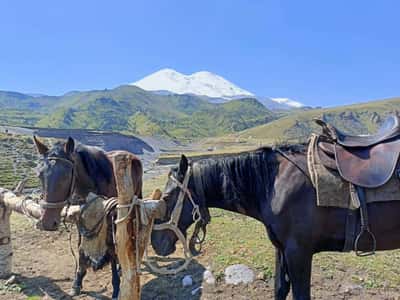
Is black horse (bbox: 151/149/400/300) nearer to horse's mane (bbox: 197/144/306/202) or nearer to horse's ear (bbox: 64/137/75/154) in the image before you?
horse's mane (bbox: 197/144/306/202)

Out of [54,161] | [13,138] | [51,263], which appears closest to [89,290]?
[51,263]

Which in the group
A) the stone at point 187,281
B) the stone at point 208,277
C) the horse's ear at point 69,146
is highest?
the horse's ear at point 69,146

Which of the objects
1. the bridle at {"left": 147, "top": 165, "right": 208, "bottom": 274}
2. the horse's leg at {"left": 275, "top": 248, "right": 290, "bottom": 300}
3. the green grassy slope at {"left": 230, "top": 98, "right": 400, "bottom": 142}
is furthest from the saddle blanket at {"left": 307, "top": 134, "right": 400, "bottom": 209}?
the green grassy slope at {"left": 230, "top": 98, "right": 400, "bottom": 142}

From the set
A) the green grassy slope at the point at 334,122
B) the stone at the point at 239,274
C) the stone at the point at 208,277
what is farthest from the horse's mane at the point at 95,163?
the green grassy slope at the point at 334,122

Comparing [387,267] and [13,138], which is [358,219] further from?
[13,138]

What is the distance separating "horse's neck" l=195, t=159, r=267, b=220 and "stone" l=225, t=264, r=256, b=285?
155cm

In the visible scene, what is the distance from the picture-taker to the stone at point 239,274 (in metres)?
5.00

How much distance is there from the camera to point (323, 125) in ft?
12.2

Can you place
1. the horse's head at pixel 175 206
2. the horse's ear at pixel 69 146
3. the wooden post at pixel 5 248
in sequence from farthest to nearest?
the wooden post at pixel 5 248 < the horse's ear at pixel 69 146 < the horse's head at pixel 175 206

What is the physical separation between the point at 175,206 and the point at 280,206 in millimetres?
979

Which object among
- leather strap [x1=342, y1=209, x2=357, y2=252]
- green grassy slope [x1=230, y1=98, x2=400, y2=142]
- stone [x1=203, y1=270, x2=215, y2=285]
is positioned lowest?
stone [x1=203, y1=270, x2=215, y2=285]

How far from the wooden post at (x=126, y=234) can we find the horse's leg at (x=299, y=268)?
54.4 inches

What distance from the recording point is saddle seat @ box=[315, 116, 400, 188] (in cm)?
333

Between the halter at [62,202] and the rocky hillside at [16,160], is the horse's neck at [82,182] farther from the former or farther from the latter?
the rocky hillside at [16,160]
